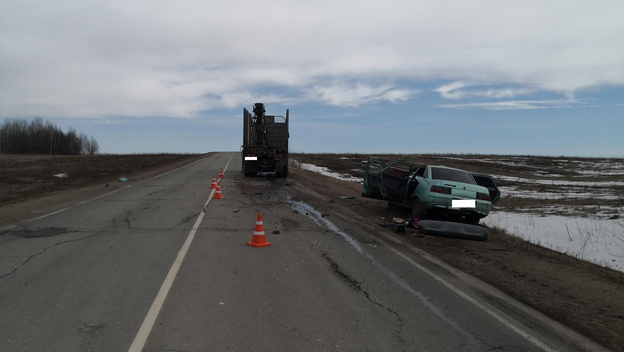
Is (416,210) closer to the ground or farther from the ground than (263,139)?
closer to the ground

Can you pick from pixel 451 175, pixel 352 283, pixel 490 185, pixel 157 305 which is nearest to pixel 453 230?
pixel 451 175

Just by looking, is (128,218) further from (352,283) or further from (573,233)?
(573,233)

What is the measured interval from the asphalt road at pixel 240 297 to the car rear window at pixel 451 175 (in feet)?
9.70

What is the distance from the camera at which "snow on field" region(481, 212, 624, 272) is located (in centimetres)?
958

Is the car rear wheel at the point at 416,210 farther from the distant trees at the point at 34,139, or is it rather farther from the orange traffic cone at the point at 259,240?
the distant trees at the point at 34,139

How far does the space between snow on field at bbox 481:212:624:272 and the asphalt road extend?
424 centimetres

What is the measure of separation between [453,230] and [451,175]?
2230mm

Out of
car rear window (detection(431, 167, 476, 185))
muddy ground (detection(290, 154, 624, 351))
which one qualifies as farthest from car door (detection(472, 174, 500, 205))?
muddy ground (detection(290, 154, 624, 351))

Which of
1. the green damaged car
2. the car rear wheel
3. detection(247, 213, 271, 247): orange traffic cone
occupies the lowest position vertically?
detection(247, 213, 271, 247): orange traffic cone

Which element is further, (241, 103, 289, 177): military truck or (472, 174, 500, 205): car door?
(241, 103, 289, 177): military truck

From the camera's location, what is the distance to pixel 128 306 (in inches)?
195

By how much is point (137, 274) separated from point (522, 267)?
6181 millimetres

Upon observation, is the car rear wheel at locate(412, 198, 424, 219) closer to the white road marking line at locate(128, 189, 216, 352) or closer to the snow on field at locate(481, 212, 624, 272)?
the snow on field at locate(481, 212, 624, 272)

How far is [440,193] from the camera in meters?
11.2
